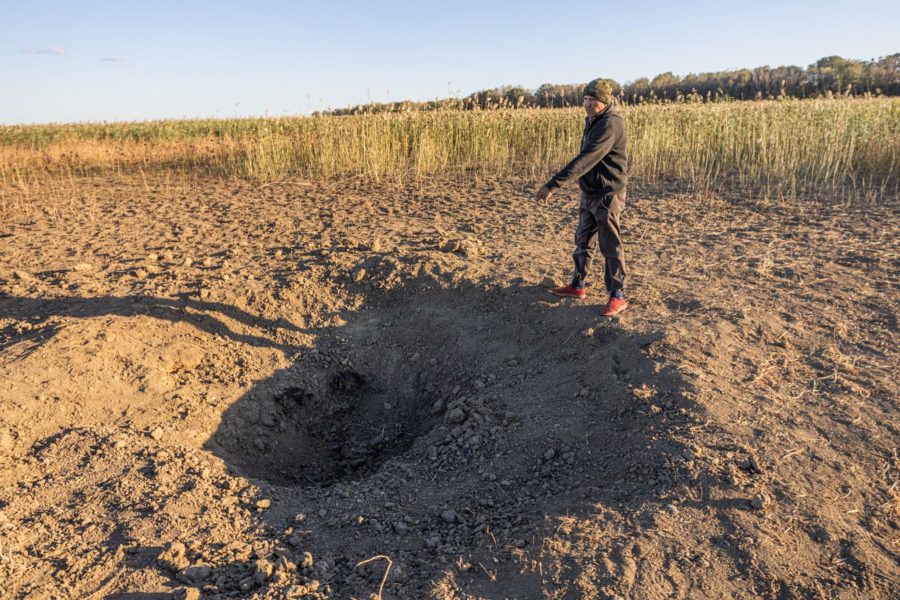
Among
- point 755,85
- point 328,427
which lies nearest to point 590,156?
point 328,427

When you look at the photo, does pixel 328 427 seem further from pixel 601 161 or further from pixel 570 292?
pixel 601 161

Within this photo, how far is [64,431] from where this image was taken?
12.9 feet

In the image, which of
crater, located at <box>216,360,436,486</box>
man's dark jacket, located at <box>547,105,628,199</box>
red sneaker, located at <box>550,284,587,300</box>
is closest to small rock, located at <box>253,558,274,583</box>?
crater, located at <box>216,360,436,486</box>

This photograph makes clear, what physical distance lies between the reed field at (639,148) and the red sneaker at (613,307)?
14.4 feet

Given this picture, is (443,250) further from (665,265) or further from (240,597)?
(240,597)

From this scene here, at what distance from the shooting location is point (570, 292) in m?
5.09

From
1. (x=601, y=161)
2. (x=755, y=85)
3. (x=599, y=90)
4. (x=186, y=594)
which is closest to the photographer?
(x=186, y=594)

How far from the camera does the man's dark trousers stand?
4598 millimetres

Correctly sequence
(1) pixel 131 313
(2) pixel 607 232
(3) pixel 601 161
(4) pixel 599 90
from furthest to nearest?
(1) pixel 131 313, (2) pixel 607 232, (3) pixel 601 161, (4) pixel 599 90

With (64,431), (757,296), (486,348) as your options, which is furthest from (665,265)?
(64,431)

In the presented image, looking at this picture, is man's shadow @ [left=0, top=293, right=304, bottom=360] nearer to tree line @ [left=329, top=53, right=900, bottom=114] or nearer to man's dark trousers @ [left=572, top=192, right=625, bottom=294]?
man's dark trousers @ [left=572, top=192, right=625, bottom=294]

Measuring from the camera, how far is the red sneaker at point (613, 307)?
4.70m

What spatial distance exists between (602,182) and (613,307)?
94cm

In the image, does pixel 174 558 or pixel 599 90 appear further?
pixel 599 90
